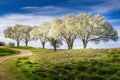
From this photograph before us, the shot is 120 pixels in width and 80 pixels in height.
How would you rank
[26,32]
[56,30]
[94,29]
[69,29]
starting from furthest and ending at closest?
[26,32] < [56,30] < [69,29] < [94,29]

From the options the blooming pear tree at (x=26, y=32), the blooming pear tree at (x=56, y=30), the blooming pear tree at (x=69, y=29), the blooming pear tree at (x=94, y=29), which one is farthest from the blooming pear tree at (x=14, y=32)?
the blooming pear tree at (x=94, y=29)

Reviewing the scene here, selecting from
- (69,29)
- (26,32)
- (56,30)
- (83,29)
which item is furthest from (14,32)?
(83,29)

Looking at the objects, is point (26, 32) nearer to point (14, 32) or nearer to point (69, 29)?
point (14, 32)

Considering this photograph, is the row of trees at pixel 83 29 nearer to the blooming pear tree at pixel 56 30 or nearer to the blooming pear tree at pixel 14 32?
the blooming pear tree at pixel 56 30

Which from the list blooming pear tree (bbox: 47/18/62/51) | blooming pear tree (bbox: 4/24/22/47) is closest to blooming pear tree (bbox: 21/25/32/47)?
blooming pear tree (bbox: 4/24/22/47)

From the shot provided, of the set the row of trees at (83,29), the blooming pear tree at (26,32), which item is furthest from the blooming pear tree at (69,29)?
the blooming pear tree at (26,32)

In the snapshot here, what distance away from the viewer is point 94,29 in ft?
229

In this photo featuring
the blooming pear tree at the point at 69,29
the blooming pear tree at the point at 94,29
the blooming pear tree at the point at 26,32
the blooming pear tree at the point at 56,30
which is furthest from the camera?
the blooming pear tree at the point at 26,32

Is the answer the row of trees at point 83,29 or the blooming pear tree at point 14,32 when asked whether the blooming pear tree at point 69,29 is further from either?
the blooming pear tree at point 14,32

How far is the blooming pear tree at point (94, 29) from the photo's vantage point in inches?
2739

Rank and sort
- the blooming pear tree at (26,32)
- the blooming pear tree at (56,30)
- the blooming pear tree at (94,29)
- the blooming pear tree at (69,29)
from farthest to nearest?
the blooming pear tree at (26,32) → the blooming pear tree at (56,30) → the blooming pear tree at (69,29) → the blooming pear tree at (94,29)

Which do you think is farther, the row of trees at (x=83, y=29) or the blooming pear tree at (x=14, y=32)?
the blooming pear tree at (x=14, y=32)

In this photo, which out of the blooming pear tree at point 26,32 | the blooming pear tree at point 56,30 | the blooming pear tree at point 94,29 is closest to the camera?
the blooming pear tree at point 94,29

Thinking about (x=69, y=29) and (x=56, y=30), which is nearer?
(x=69, y=29)
